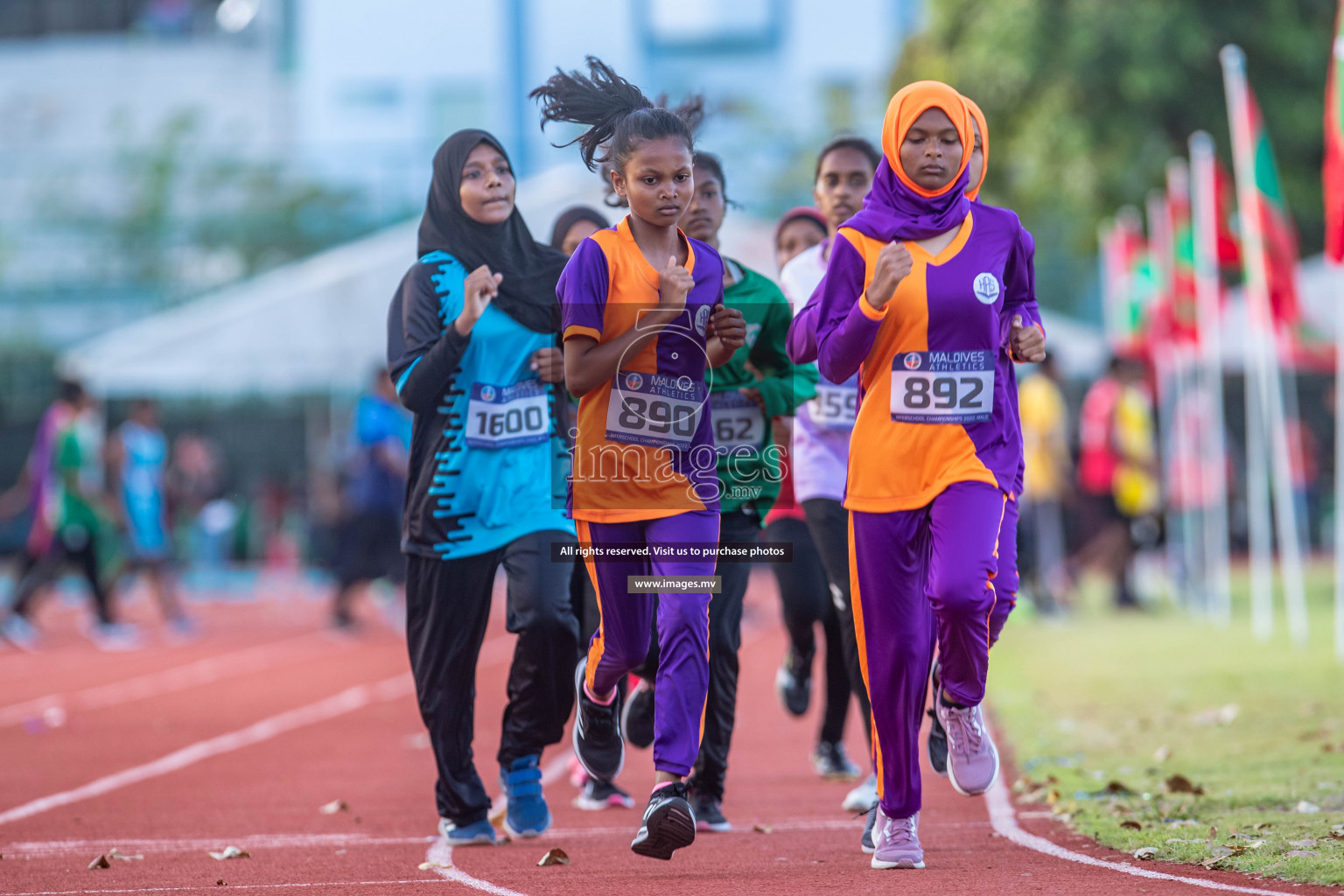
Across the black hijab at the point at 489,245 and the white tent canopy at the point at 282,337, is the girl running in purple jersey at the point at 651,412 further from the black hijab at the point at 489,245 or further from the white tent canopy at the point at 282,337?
the white tent canopy at the point at 282,337

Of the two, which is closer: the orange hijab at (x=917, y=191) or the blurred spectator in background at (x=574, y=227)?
the orange hijab at (x=917, y=191)

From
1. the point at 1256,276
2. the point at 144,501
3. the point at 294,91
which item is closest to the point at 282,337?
the point at 144,501

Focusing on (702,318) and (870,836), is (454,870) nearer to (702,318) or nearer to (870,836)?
(870,836)

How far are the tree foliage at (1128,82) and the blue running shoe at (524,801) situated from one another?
18.5m

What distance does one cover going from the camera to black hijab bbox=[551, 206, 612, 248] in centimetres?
747

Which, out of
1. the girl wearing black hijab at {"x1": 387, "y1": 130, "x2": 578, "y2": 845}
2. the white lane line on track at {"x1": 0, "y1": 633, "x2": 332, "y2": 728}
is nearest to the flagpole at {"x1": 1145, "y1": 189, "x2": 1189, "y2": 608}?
the white lane line on track at {"x1": 0, "y1": 633, "x2": 332, "y2": 728}

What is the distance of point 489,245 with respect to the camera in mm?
6344

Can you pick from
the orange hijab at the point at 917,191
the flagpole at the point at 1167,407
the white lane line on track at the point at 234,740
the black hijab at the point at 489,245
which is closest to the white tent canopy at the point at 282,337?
the flagpole at the point at 1167,407

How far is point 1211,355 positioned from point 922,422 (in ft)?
35.8

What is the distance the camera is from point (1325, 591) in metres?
18.8

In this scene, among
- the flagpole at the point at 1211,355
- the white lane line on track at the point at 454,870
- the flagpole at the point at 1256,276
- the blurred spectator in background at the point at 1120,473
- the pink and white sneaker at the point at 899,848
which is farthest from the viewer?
the blurred spectator in background at the point at 1120,473

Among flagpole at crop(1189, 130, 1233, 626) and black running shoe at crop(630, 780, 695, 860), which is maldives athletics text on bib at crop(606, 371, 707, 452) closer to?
black running shoe at crop(630, 780, 695, 860)

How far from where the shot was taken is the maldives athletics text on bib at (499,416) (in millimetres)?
6250

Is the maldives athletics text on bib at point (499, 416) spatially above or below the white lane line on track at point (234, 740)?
above
